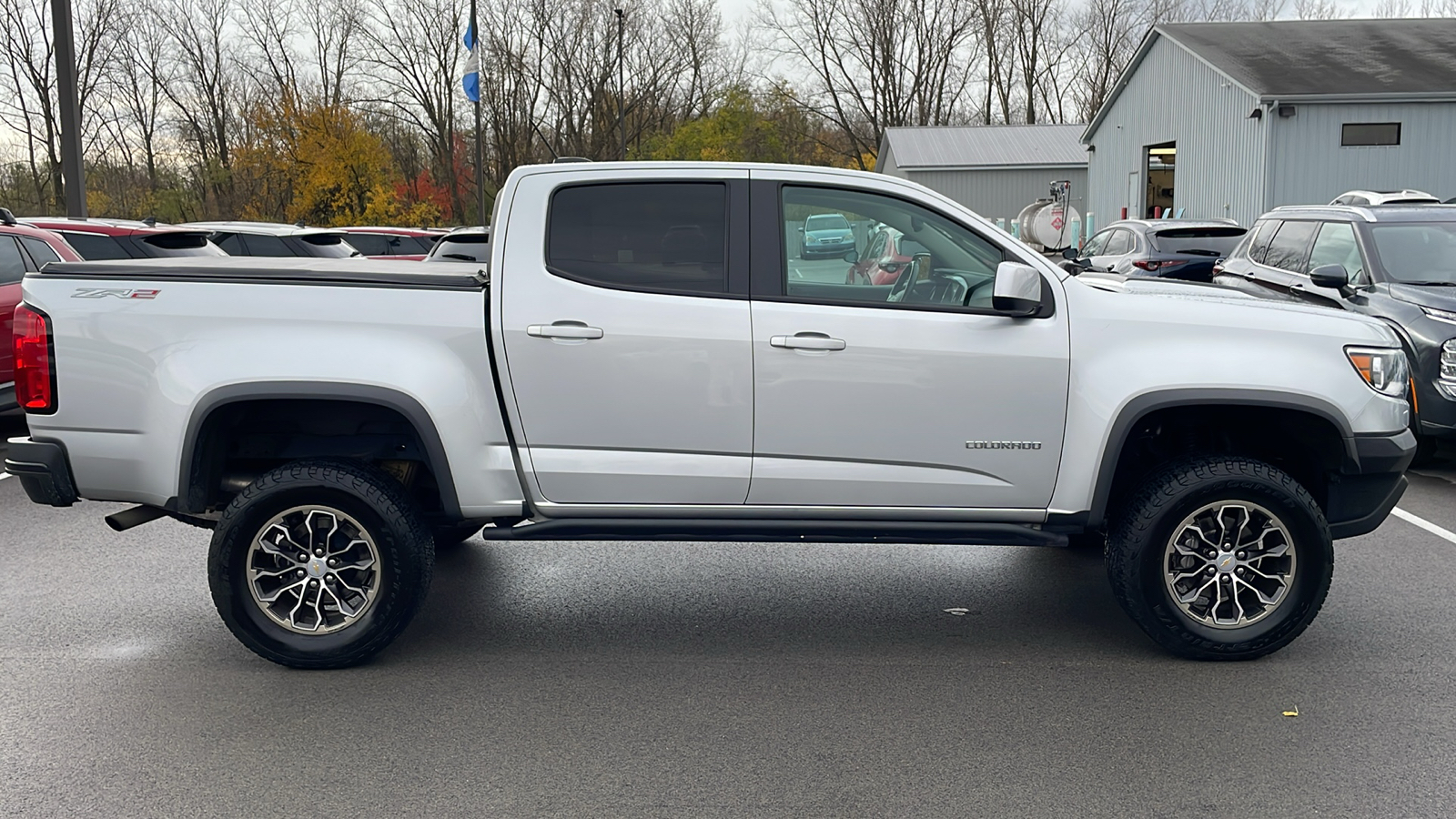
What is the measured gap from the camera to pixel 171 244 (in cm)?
1241

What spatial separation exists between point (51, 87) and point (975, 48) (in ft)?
147

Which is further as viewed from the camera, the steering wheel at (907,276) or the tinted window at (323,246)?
the tinted window at (323,246)

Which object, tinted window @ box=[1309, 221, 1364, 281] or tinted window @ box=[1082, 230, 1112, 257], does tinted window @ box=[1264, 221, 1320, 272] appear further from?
tinted window @ box=[1082, 230, 1112, 257]

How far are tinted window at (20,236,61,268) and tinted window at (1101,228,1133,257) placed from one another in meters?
12.4

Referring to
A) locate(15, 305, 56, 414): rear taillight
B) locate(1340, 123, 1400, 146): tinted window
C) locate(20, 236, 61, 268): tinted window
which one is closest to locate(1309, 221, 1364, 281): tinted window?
locate(15, 305, 56, 414): rear taillight

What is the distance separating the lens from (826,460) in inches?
193

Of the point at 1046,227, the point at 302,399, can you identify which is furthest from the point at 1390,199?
the point at 1046,227

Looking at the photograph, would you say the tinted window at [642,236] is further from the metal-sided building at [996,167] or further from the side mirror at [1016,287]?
the metal-sided building at [996,167]

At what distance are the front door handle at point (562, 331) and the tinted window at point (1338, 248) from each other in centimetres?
712

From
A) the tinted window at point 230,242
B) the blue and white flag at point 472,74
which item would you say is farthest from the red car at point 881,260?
the blue and white flag at point 472,74

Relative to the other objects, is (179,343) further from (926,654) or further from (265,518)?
(926,654)

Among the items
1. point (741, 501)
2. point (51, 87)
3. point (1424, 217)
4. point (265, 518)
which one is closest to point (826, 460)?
point (741, 501)

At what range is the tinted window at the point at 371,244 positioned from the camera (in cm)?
2036

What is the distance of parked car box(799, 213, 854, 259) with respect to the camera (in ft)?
16.5
